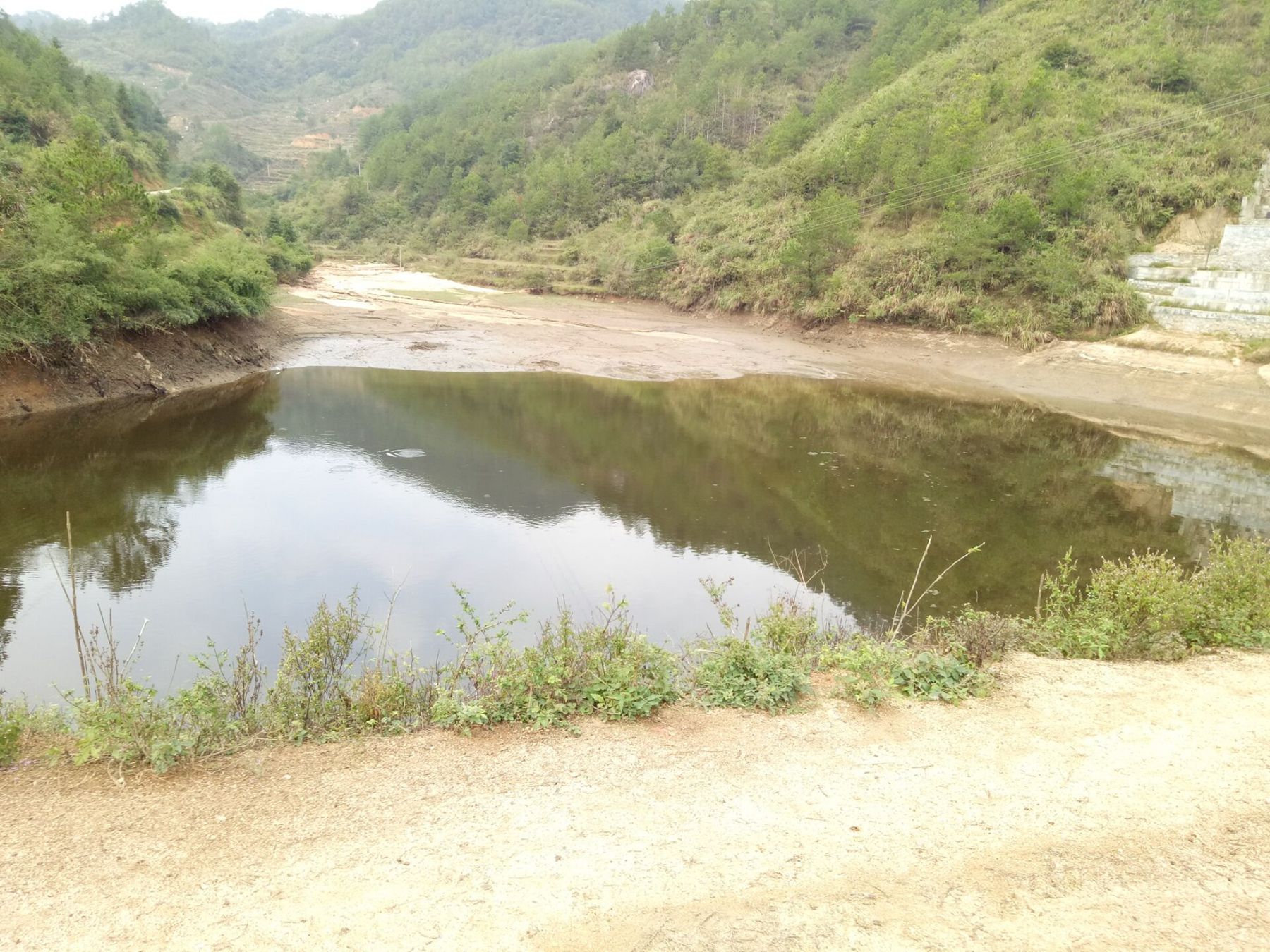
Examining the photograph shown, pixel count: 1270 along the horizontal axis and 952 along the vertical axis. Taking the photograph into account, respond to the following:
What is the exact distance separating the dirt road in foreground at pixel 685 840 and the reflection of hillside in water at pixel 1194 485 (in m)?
10.2

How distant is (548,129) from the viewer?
82.7m

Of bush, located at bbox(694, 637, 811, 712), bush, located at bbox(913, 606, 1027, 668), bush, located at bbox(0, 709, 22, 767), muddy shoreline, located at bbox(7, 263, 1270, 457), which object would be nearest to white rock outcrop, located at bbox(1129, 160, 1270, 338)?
muddy shoreline, located at bbox(7, 263, 1270, 457)

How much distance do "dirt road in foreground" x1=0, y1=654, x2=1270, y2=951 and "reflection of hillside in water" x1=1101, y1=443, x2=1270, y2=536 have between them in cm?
1015

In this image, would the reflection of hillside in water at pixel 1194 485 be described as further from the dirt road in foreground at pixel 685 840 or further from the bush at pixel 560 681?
the bush at pixel 560 681

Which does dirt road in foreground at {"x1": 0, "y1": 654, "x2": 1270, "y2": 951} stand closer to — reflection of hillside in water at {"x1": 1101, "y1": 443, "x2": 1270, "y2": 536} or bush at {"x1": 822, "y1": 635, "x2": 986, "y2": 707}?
bush at {"x1": 822, "y1": 635, "x2": 986, "y2": 707}

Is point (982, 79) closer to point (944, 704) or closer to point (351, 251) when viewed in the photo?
point (944, 704)

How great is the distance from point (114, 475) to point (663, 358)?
2058 cm

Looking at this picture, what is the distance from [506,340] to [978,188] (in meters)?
22.5

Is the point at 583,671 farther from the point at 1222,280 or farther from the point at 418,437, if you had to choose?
the point at 1222,280

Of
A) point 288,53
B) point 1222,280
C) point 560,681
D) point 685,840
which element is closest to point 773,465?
point 560,681

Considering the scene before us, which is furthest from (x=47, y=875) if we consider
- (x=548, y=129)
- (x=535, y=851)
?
(x=548, y=129)

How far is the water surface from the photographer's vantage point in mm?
10172

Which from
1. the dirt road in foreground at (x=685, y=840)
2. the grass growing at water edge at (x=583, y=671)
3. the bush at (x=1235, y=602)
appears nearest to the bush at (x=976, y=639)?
the grass growing at water edge at (x=583, y=671)

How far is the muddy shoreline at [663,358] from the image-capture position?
21.3 metres
